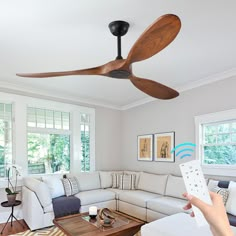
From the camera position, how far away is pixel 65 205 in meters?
3.71

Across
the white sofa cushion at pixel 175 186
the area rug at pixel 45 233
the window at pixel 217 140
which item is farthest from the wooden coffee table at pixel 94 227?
the window at pixel 217 140

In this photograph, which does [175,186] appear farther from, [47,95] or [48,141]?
[47,95]

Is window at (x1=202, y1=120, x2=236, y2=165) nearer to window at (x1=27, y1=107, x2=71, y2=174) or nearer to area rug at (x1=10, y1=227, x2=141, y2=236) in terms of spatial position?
area rug at (x1=10, y1=227, x2=141, y2=236)

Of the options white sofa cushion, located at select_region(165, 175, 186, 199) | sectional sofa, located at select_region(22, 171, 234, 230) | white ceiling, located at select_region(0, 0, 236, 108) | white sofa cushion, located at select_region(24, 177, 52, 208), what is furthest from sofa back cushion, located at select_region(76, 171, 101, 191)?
white ceiling, located at select_region(0, 0, 236, 108)

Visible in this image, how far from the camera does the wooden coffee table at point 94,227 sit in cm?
256

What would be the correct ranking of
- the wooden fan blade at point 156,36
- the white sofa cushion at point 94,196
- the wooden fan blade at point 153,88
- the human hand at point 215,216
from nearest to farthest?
the human hand at point 215,216 → the wooden fan blade at point 156,36 → the wooden fan blade at point 153,88 → the white sofa cushion at point 94,196

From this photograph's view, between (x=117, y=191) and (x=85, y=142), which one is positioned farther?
(x=85, y=142)

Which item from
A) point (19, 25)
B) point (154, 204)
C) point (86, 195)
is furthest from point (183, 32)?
point (86, 195)

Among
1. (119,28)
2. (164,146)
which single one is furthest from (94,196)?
(119,28)

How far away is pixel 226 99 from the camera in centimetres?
362

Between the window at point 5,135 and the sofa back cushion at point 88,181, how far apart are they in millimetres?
1379

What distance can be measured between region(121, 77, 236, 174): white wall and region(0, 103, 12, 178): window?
8.84 ft

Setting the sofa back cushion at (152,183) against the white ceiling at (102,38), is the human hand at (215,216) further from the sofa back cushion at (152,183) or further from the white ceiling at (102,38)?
the sofa back cushion at (152,183)

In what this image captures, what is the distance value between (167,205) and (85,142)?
244cm
